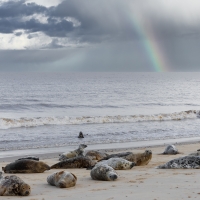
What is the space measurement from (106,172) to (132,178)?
27.1 inches

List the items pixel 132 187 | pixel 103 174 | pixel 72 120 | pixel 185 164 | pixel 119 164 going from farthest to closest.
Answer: pixel 72 120 < pixel 119 164 < pixel 185 164 < pixel 103 174 < pixel 132 187

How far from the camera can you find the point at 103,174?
9391 millimetres

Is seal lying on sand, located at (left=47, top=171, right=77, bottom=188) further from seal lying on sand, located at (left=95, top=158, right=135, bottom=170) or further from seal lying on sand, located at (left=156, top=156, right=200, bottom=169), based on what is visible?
seal lying on sand, located at (left=156, top=156, right=200, bottom=169)

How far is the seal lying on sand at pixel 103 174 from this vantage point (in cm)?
930

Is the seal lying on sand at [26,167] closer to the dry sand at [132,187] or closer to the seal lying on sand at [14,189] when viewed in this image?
the dry sand at [132,187]

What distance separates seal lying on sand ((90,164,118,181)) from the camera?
366 inches

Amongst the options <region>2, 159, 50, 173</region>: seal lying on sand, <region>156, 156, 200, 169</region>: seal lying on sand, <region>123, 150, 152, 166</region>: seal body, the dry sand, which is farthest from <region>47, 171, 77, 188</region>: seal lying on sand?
<region>123, 150, 152, 166</region>: seal body

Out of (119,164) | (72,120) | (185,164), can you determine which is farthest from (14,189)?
(72,120)

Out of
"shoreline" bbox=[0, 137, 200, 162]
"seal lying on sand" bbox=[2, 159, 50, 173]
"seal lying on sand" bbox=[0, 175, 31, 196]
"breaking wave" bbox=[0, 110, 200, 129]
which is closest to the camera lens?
"seal lying on sand" bbox=[0, 175, 31, 196]

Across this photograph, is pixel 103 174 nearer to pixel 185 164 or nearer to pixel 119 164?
pixel 119 164

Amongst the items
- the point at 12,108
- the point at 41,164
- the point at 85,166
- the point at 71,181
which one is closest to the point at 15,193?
the point at 71,181

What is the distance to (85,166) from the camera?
12703 millimetres

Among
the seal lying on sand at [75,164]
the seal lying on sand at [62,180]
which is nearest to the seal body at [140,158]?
the seal lying on sand at [75,164]

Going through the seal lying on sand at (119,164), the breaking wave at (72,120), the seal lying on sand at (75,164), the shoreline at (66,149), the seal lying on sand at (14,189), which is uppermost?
the breaking wave at (72,120)
